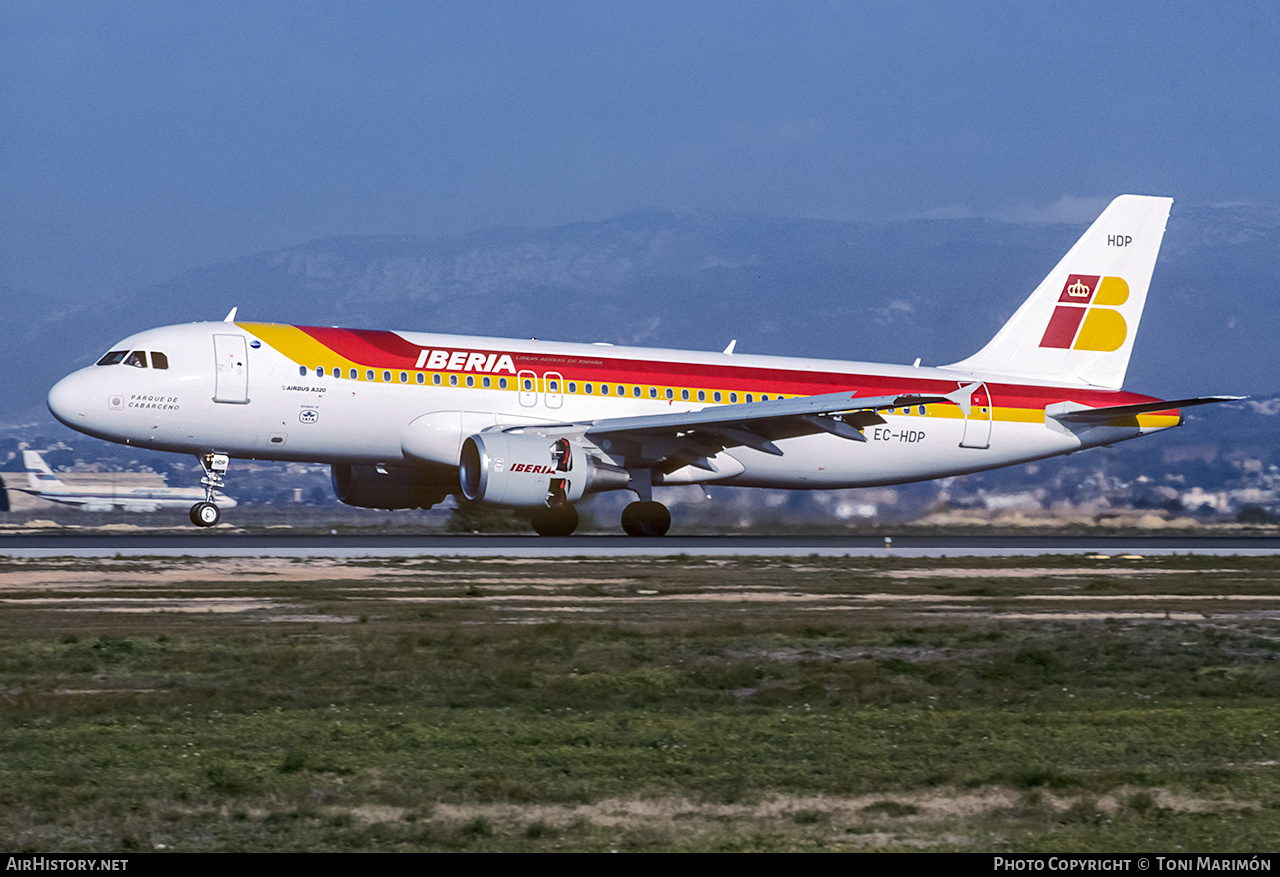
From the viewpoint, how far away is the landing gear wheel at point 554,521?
32.6 metres

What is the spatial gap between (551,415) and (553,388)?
0.54 metres

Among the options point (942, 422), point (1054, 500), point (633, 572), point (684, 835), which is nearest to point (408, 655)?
point (684, 835)

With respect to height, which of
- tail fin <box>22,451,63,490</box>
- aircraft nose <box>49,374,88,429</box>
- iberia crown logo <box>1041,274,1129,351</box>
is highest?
iberia crown logo <box>1041,274,1129,351</box>

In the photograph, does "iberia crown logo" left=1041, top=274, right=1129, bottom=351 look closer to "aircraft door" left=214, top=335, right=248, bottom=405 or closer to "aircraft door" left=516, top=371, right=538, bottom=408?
"aircraft door" left=516, top=371, right=538, bottom=408

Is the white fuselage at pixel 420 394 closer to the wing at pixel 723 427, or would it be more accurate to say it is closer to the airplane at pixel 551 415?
the airplane at pixel 551 415

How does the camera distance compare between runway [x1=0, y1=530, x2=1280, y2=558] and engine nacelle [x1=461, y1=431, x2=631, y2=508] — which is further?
engine nacelle [x1=461, y1=431, x2=631, y2=508]

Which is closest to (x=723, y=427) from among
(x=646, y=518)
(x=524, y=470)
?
(x=646, y=518)

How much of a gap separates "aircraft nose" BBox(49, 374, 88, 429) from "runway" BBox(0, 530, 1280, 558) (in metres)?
2.28

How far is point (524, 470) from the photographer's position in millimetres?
29109

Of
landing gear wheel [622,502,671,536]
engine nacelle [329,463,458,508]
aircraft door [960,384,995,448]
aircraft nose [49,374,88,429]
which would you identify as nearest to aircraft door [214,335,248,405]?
aircraft nose [49,374,88,429]

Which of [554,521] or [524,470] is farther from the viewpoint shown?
[554,521]

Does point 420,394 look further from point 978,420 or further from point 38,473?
point 38,473

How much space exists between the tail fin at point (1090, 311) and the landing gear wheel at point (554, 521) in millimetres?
10372

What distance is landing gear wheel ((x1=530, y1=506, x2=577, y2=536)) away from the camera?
3262 cm
